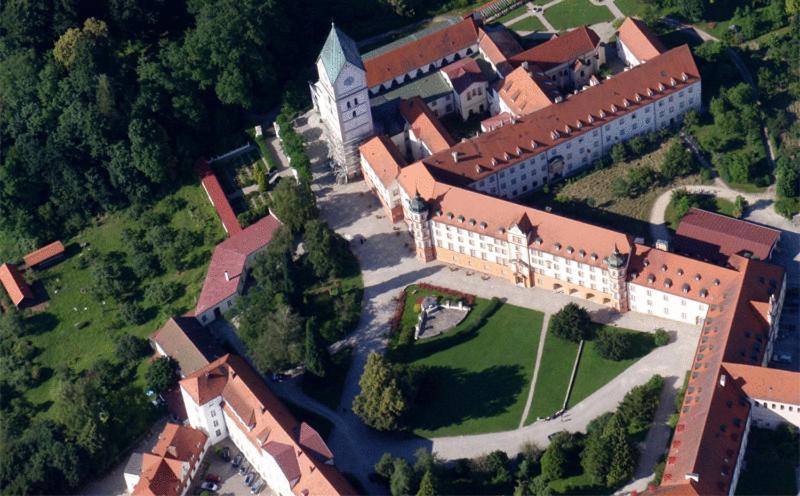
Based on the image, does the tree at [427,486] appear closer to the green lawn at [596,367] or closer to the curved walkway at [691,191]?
the green lawn at [596,367]

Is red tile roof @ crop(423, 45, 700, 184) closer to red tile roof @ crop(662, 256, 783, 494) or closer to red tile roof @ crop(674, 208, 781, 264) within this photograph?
red tile roof @ crop(674, 208, 781, 264)

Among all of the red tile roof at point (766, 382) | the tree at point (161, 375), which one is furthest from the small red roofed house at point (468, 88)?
the red tile roof at point (766, 382)

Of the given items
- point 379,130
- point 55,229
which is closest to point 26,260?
point 55,229

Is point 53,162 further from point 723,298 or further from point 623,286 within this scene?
point 723,298

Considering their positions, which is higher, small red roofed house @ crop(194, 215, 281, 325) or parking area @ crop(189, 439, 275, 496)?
small red roofed house @ crop(194, 215, 281, 325)

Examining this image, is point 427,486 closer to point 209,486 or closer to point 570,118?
point 209,486

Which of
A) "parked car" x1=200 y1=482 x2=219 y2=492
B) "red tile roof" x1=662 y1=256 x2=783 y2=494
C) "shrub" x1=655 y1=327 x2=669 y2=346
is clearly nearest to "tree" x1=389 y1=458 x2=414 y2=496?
"parked car" x1=200 y1=482 x2=219 y2=492

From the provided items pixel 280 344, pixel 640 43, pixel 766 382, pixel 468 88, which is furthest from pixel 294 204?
pixel 766 382
